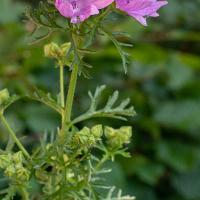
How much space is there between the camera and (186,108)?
2865 millimetres

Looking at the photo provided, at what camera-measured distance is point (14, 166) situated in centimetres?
108

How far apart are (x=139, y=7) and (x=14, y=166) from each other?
1.03ft

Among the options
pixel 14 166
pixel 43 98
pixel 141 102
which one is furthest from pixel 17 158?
pixel 141 102

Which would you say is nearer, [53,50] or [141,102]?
[53,50]

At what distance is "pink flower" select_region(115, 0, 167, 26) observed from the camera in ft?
3.27

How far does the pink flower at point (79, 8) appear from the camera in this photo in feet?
3.21

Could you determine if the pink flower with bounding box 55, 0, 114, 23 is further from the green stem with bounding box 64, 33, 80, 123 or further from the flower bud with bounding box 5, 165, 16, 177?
the flower bud with bounding box 5, 165, 16, 177

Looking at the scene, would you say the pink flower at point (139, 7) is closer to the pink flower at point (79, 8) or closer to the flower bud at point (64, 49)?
the pink flower at point (79, 8)

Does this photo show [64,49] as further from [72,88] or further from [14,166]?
[14,166]

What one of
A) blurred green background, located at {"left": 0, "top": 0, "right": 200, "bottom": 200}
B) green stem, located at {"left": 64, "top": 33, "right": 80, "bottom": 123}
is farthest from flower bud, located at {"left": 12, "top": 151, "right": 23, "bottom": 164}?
blurred green background, located at {"left": 0, "top": 0, "right": 200, "bottom": 200}

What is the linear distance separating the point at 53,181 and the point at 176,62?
1.92 m

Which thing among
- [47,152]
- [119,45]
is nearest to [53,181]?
[47,152]

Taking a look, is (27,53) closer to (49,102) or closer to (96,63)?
(96,63)

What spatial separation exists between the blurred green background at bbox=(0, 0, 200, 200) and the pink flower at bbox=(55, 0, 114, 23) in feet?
5.05
